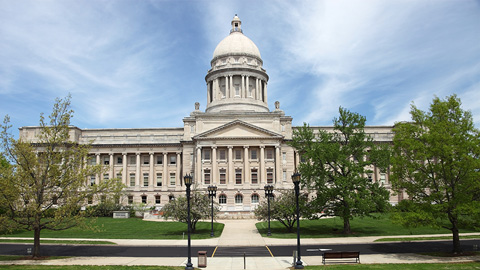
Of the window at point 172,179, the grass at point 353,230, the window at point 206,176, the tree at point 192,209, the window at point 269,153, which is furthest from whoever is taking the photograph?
the window at point 172,179

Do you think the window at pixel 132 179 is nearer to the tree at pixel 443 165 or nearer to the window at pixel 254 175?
the window at pixel 254 175

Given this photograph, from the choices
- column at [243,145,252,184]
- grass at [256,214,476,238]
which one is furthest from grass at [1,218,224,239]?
column at [243,145,252,184]

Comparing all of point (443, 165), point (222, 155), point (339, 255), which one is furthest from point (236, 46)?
point (339, 255)

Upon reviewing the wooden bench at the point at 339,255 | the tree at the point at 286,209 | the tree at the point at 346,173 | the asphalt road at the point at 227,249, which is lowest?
the asphalt road at the point at 227,249

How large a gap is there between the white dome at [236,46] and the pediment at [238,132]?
24.5 meters

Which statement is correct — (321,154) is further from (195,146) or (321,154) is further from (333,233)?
(195,146)

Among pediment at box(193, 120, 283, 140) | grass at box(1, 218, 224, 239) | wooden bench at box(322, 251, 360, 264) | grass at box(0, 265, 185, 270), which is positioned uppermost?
pediment at box(193, 120, 283, 140)

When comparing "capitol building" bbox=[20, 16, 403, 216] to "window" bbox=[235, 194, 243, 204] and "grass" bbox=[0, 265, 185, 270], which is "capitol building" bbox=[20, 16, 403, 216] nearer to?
"window" bbox=[235, 194, 243, 204]

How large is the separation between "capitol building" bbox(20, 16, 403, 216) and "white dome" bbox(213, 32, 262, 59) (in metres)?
0.24

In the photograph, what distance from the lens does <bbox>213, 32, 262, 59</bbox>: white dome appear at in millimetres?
83688

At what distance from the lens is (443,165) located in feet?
79.3

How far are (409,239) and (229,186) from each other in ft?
116

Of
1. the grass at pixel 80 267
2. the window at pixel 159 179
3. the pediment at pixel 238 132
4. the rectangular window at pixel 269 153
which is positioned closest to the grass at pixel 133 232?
the grass at pixel 80 267

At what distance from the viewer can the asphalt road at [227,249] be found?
2553 centimetres
